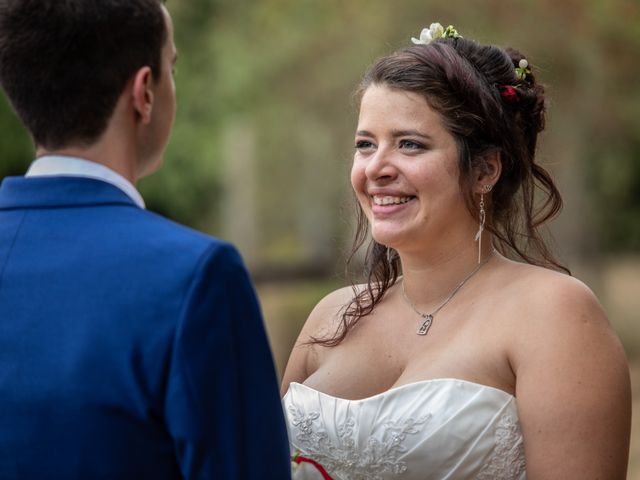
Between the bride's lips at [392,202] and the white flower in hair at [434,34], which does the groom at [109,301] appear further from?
the white flower in hair at [434,34]

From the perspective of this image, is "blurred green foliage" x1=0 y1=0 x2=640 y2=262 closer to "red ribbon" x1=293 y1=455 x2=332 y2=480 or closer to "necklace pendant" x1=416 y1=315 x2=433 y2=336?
"necklace pendant" x1=416 y1=315 x2=433 y2=336

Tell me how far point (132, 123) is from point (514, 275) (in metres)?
1.80

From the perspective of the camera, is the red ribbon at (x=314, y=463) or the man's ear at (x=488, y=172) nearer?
the red ribbon at (x=314, y=463)

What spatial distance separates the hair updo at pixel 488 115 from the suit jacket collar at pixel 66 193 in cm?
174

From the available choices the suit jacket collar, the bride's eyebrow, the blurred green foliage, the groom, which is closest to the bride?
the bride's eyebrow

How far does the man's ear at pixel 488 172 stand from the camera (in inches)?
142

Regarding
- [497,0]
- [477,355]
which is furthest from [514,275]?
[497,0]

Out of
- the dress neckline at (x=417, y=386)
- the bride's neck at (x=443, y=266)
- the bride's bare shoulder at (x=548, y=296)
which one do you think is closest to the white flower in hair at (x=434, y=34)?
the bride's neck at (x=443, y=266)

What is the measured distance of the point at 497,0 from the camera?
1242 centimetres

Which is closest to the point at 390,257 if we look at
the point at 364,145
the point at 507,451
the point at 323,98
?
the point at 364,145

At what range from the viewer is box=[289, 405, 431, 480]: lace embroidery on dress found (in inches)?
129

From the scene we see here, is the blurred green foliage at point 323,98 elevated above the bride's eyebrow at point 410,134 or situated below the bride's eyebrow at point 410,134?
below

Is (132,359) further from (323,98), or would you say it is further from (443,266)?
(323,98)

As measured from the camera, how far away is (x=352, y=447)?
3383mm
